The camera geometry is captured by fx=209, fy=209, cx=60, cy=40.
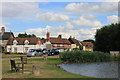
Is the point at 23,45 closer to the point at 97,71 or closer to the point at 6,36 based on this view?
the point at 6,36

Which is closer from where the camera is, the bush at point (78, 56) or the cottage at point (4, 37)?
the bush at point (78, 56)

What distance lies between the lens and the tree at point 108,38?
48.1m

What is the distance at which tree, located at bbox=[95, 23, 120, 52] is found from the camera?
158 ft

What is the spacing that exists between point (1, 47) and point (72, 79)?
230 feet

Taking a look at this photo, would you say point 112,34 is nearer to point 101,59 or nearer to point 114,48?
point 114,48

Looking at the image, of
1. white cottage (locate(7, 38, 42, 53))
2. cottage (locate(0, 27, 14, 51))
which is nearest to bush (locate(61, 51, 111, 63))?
white cottage (locate(7, 38, 42, 53))

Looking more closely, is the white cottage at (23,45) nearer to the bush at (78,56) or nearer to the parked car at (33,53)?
the parked car at (33,53)

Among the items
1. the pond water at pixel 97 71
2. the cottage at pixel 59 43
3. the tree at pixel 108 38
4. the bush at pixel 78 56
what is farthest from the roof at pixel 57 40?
the pond water at pixel 97 71

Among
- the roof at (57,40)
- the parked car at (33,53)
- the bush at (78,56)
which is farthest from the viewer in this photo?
the roof at (57,40)

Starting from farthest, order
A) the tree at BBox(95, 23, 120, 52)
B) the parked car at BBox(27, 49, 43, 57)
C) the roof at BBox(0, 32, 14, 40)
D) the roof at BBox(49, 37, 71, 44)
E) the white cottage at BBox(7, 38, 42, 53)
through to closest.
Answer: the roof at BBox(49, 37, 71, 44) < the roof at BBox(0, 32, 14, 40) < the white cottage at BBox(7, 38, 42, 53) < the tree at BBox(95, 23, 120, 52) < the parked car at BBox(27, 49, 43, 57)

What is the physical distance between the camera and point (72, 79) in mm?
13195

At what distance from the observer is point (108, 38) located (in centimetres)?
5109

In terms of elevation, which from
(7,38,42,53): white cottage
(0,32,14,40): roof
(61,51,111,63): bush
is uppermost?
Result: (0,32,14,40): roof

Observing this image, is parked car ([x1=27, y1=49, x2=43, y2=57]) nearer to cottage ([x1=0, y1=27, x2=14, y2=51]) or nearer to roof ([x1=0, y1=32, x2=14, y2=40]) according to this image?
cottage ([x1=0, y1=27, x2=14, y2=51])
